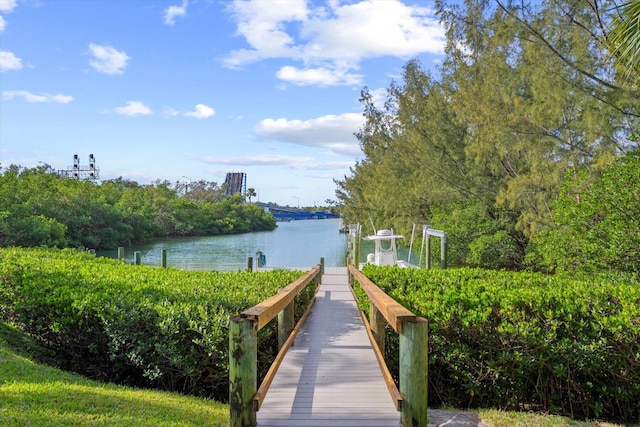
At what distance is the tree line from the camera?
8039mm

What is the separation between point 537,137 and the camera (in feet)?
35.2

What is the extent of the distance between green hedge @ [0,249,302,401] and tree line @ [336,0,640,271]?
5.77 meters

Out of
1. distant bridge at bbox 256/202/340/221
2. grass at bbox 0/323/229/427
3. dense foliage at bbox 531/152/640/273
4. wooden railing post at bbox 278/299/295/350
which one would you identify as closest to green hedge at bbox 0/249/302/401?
wooden railing post at bbox 278/299/295/350

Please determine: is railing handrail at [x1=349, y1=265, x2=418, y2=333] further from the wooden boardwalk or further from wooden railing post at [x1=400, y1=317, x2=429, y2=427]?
the wooden boardwalk

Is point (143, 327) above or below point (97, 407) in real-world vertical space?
above

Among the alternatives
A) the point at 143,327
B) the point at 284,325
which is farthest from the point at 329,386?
the point at 143,327

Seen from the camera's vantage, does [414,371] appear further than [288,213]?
No

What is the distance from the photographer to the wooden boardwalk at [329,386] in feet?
11.6

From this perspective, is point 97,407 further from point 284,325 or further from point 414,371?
point 414,371

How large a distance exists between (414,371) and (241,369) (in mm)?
1172

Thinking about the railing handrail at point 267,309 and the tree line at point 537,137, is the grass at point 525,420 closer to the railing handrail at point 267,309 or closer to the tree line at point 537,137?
the railing handrail at point 267,309

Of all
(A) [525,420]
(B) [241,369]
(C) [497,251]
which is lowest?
(A) [525,420]

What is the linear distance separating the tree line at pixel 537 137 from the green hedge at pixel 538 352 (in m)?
3.79

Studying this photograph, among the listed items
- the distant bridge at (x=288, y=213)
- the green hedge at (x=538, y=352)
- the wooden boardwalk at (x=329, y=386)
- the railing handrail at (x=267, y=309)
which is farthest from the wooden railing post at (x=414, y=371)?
the distant bridge at (x=288, y=213)
